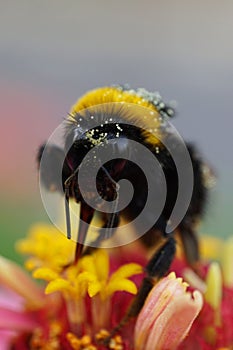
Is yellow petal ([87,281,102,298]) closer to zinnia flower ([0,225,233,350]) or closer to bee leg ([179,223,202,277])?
zinnia flower ([0,225,233,350])

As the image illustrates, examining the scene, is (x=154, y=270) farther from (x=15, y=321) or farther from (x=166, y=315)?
(x=15, y=321)

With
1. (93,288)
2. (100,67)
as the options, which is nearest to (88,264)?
(93,288)

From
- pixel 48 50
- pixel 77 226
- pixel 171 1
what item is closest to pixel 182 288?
pixel 77 226

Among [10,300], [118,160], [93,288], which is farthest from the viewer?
[10,300]

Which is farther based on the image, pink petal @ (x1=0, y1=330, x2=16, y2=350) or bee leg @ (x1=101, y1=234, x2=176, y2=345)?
pink petal @ (x1=0, y1=330, x2=16, y2=350)

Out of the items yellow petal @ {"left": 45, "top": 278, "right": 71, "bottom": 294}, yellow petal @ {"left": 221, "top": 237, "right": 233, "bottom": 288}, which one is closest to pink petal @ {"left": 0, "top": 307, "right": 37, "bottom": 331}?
yellow petal @ {"left": 45, "top": 278, "right": 71, "bottom": 294}

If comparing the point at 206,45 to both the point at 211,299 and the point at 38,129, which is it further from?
the point at 211,299
